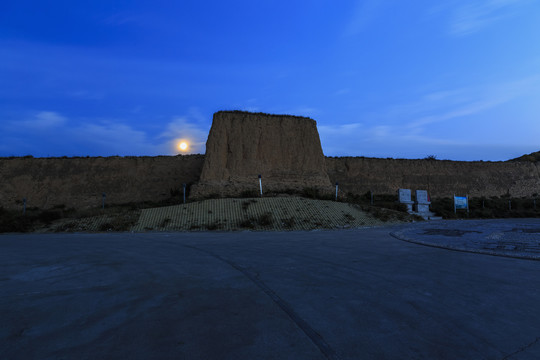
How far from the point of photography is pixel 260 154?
2733cm

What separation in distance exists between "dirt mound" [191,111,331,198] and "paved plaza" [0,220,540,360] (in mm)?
19705

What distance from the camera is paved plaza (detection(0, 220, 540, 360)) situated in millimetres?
2444

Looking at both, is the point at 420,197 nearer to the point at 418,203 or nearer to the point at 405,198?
the point at 418,203

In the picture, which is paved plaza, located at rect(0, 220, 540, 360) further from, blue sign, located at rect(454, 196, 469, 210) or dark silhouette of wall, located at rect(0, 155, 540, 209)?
dark silhouette of wall, located at rect(0, 155, 540, 209)

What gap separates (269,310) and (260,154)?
2426 centimetres

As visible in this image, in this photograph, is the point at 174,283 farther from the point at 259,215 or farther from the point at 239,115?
the point at 239,115

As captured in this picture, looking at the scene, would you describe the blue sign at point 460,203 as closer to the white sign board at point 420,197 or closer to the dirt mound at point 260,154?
the white sign board at point 420,197

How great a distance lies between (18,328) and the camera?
2.78m

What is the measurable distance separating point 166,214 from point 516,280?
16020 mm

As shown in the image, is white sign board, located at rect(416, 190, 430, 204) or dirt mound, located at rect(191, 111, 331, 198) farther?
white sign board, located at rect(416, 190, 430, 204)

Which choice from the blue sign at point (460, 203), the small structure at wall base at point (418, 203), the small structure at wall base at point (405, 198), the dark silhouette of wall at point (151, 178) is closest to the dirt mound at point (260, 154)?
the small structure at wall base at point (405, 198)

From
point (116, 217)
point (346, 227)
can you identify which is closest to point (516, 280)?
point (346, 227)

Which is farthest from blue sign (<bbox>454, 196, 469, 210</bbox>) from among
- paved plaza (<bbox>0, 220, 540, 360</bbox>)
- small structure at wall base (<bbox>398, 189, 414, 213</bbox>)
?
paved plaza (<bbox>0, 220, 540, 360</bbox>)

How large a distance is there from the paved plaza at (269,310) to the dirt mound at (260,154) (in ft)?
64.6
